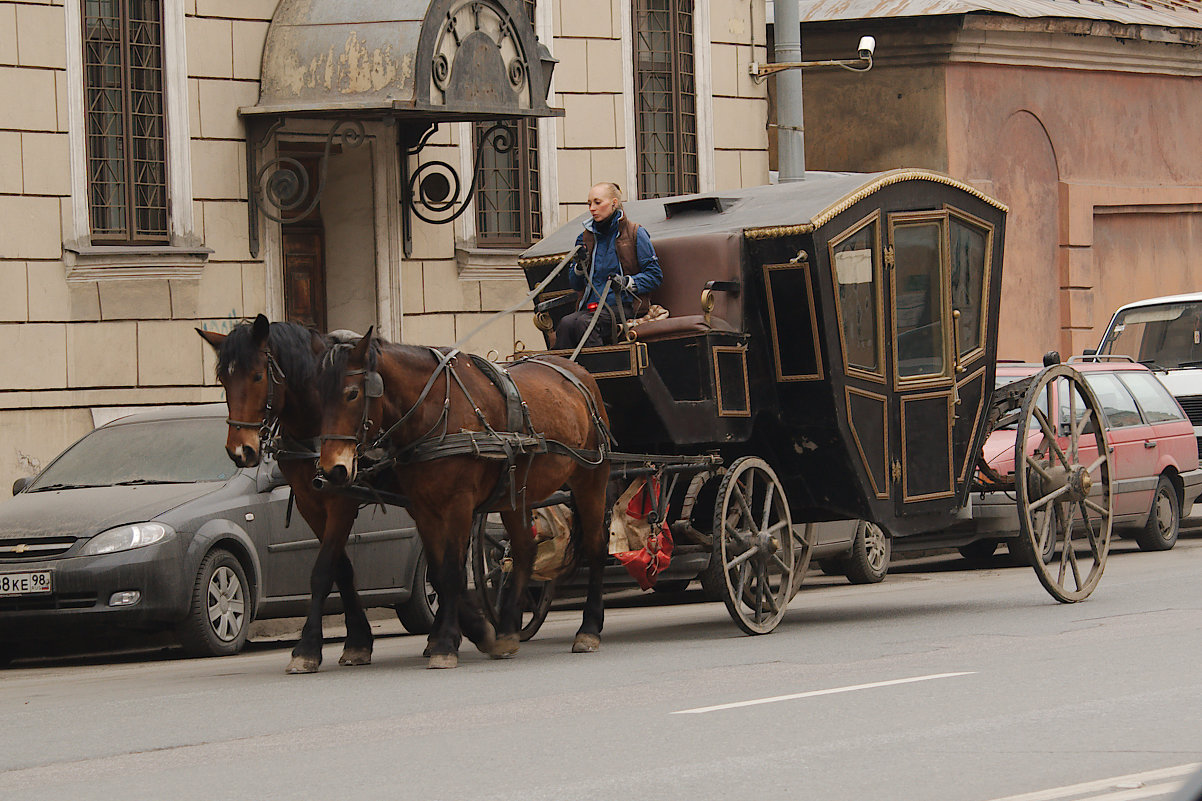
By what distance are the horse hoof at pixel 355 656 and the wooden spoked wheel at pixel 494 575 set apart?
1.13m

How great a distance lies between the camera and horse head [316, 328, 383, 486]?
10000 mm

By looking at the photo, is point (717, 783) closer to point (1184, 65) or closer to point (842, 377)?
point (842, 377)

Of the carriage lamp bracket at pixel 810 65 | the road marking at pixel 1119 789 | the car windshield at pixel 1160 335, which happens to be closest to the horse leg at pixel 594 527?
the road marking at pixel 1119 789

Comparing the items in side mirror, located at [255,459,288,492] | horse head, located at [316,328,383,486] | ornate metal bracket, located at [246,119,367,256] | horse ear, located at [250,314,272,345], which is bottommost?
side mirror, located at [255,459,288,492]

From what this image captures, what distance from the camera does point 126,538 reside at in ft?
39.8

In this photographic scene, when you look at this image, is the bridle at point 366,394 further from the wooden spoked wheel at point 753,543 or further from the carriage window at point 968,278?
the carriage window at point 968,278

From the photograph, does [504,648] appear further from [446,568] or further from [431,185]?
[431,185]

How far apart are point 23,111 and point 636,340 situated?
24.3 feet

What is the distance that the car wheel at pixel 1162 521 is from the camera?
61.1 feet

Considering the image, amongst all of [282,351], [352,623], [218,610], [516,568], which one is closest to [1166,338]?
[516,568]

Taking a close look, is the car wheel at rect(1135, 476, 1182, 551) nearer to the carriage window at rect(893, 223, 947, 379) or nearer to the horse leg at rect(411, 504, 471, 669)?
the carriage window at rect(893, 223, 947, 379)

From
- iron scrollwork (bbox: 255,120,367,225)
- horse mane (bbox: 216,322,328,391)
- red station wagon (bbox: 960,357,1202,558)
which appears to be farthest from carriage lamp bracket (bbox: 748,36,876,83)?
horse mane (bbox: 216,322,328,391)

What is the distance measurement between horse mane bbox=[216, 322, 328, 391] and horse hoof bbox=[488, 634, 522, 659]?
6.19 ft

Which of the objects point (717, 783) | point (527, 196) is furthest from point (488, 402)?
point (527, 196)
